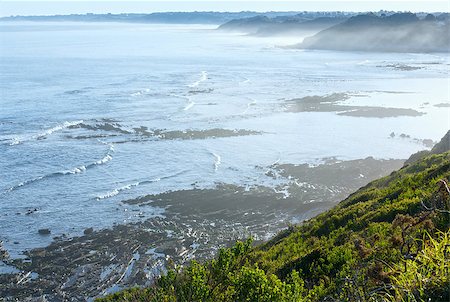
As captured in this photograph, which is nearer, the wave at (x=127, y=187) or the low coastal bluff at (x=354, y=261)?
the low coastal bluff at (x=354, y=261)

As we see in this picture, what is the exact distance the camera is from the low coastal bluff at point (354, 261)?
5.96 metres

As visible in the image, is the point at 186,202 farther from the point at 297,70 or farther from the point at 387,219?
the point at 297,70

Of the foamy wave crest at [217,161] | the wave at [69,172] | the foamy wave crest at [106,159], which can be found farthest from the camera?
the foamy wave crest at [106,159]

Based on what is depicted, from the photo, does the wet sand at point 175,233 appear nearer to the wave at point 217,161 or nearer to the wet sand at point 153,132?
the wave at point 217,161

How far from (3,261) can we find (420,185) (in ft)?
58.6

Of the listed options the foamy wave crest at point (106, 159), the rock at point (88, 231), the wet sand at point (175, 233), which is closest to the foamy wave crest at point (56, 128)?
the foamy wave crest at point (106, 159)

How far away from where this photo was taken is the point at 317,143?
42.9 m

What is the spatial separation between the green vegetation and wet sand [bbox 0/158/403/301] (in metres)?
3.32

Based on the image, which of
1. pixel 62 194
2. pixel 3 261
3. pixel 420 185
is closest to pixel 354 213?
pixel 420 185

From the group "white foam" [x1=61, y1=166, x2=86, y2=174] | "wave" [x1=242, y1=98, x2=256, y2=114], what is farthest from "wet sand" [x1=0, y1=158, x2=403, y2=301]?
"wave" [x1=242, y1=98, x2=256, y2=114]

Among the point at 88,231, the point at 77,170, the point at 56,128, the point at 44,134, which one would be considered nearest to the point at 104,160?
the point at 77,170

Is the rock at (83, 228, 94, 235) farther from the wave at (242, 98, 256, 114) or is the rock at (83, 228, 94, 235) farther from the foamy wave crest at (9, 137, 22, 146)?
the wave at (242, 98, 256, 114)

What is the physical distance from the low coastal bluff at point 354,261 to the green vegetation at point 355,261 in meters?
0.02

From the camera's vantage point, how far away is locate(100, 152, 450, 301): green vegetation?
5.95 meters
